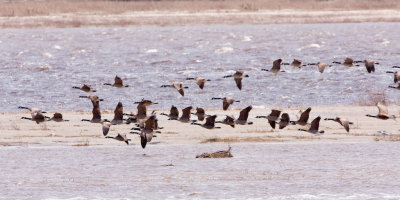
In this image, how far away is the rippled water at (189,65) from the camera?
35.9m

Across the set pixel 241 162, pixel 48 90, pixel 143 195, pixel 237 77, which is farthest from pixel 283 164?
pixel 48 90

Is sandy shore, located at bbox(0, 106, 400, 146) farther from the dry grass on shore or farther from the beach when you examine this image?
the dry grass on shore

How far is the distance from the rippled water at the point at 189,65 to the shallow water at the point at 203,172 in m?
11.4

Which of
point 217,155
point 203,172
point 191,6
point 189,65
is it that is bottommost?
point 203,172

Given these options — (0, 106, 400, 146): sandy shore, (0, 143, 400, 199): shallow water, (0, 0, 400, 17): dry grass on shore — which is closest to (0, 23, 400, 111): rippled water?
(0, 106, 400, 146): sandy shore

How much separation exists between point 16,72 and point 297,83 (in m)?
15.3

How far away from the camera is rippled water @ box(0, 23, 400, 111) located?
3588cm

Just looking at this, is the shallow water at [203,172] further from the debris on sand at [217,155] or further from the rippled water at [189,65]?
the rippled water at [189,65]

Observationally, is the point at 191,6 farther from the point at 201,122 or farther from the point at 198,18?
the point at 201,122

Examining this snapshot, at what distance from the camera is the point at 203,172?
18219 millimetres

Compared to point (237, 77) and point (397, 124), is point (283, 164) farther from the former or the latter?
point (397, 124)

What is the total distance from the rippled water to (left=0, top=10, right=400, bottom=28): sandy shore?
515 inches

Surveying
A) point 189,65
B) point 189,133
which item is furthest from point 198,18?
point 189,133

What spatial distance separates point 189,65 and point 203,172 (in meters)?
34.1
